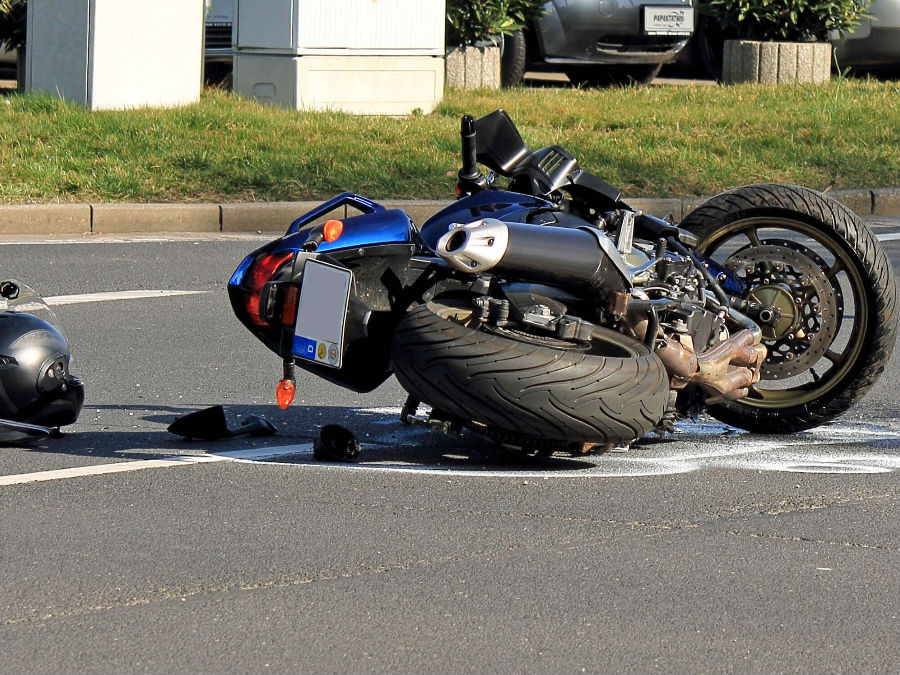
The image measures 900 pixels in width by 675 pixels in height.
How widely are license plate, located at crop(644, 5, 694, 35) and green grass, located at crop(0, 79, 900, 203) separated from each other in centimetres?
204

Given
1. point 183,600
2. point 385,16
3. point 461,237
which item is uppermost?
point 385,16

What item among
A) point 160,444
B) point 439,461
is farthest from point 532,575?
point 160,444

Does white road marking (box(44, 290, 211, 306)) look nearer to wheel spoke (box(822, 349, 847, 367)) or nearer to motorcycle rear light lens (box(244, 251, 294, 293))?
motorcycle rear light lens (box(244, 251, 294, 293))

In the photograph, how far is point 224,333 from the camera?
7.46m

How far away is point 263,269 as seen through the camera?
477 centimetres

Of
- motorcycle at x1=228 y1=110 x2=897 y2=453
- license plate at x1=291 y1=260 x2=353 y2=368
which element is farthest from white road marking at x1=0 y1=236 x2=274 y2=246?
license plate at x1=291 y1=260 x2=353 y2=368

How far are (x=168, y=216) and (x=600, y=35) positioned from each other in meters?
7.58

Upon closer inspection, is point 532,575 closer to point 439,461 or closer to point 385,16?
point 439,461

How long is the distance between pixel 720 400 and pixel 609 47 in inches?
499

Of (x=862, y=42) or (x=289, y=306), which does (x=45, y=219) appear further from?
(x=862, y=42)

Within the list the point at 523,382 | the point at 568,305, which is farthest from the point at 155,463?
the point at 568,305

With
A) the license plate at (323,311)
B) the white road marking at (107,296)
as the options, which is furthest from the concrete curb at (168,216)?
the license plate at (323,311)

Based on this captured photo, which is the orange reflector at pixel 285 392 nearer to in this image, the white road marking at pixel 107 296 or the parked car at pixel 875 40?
the white road marking at pixel 107 296

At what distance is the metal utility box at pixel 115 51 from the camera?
43.6 ft
